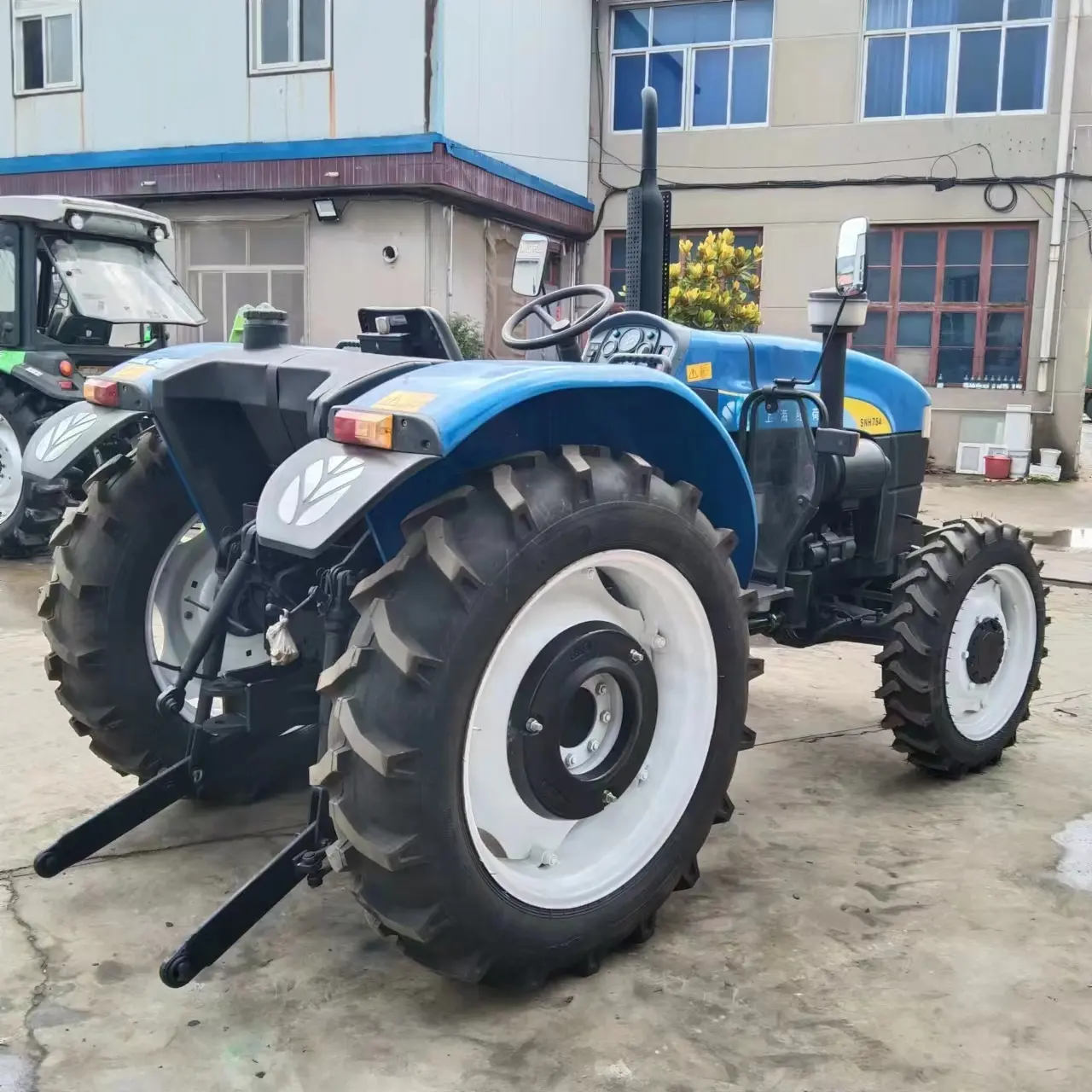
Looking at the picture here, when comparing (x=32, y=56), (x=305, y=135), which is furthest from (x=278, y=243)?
(x=32, y=56)

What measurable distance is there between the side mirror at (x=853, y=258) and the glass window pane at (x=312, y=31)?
33.2 feet

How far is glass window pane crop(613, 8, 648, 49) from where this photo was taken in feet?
47.9

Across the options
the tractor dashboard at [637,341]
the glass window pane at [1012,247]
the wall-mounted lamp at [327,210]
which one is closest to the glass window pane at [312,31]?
the wall-mounted lamp at [327,210]

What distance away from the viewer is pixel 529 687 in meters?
2.33

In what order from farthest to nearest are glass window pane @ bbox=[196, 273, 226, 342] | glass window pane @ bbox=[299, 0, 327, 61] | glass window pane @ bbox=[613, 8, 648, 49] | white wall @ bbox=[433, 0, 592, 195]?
glass window pane @ bbox=[613, 8, 648, 49] < glass window pane @ bbox=[196, 273, 226, 342] < glass window pane @ bbox=[299, 0, 327, 61] < white wall @ bbox=[433, 0, 592, 195]

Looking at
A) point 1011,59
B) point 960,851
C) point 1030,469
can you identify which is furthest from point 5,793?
point 1011,59

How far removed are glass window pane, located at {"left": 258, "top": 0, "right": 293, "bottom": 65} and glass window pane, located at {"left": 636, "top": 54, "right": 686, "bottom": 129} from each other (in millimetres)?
4513

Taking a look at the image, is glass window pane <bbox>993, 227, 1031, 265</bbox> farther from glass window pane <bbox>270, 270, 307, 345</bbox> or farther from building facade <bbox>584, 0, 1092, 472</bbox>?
glass window pane <bbox>270, 270, 307, 345</bbox>

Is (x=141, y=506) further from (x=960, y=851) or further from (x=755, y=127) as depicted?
(x=755, y=127)

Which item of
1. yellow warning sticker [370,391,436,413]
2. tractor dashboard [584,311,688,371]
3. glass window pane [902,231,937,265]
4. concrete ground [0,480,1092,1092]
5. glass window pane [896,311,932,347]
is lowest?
concrete ground [0,480,1092,1092]

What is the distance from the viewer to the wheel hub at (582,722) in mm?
2324

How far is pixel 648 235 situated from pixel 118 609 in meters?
1.92

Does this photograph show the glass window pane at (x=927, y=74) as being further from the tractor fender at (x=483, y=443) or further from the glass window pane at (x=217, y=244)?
the tractor fender at (x=483, y=443)

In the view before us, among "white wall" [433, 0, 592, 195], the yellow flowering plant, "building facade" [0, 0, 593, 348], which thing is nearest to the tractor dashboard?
the yellow flowering plant
